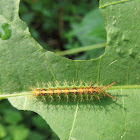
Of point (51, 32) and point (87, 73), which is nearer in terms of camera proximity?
point (87, 73)

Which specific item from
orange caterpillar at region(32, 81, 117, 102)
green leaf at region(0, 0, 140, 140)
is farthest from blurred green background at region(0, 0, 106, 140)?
orange caterpillar at region(32, 81, 117, 102)

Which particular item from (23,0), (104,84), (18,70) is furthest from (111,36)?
(23,0)

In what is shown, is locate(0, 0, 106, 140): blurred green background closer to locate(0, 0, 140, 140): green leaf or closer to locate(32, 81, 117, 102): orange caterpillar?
locate(0, 0, 140, 140): green leaf

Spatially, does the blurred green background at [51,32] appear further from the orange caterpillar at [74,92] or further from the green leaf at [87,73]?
the orange caterpillar at [74,92]

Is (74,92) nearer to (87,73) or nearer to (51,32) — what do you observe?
(87,73)

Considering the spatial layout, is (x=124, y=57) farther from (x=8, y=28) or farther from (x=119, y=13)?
(x=8, y=28)

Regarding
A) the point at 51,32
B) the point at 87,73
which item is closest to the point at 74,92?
the point at 87,73
